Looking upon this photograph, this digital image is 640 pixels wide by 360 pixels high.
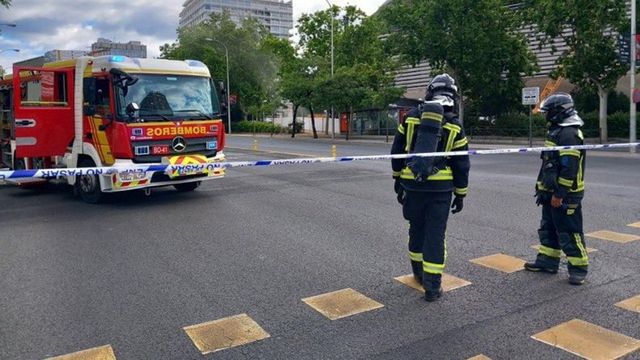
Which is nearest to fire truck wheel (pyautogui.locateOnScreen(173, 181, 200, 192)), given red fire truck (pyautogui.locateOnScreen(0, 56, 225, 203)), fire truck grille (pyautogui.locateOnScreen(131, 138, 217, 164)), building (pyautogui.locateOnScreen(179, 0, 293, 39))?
red fire truck (pyautogui.locateOnScreen(0, 56, 225, 203))

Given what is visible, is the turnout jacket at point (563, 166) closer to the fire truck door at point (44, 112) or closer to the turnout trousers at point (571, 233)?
the turnout trousers at point (571, 233)

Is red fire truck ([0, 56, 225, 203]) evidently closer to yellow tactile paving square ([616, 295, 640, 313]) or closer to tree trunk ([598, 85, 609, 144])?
yellow tactile paving square ([616, 295, 640, 313])

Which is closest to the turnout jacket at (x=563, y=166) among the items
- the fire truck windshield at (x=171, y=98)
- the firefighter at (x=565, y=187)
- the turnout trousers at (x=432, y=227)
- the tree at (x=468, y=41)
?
the firefighter at (x=565, y=187)

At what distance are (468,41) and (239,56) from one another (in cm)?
4334

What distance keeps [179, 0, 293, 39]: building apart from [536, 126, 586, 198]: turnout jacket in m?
161

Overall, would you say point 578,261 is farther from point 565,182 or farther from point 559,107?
point 559,107

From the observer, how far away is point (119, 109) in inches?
379

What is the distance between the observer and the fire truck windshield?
9789mm

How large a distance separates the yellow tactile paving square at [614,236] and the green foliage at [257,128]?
4945 centimetres

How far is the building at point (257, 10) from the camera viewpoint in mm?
160875

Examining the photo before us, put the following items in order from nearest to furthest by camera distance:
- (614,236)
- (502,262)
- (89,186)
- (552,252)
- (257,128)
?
(552,252) → (502,262) → (614,236) → (89,186) → (257,128)

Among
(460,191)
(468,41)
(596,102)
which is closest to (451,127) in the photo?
(460,191)

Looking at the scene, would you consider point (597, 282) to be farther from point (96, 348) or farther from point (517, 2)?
point (517, 2)

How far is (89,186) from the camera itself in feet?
34.0
